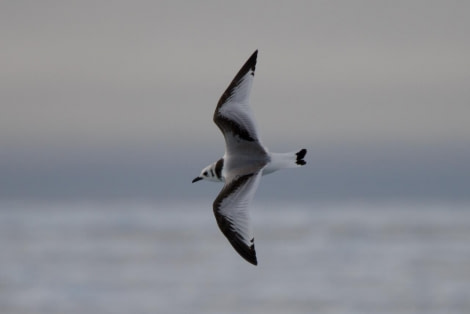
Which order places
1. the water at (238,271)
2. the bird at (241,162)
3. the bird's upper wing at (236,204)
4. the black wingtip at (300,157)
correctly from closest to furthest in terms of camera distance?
1. the black wingtip at (300,157)
2. the bird at (241,162)
3. the bird's upper wing at (236,204)
4. the water at (238,271)

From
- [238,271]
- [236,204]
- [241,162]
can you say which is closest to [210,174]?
[241,162]

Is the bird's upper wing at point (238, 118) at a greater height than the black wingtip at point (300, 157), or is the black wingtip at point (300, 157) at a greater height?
the bird's upper wing at point (238, 118)

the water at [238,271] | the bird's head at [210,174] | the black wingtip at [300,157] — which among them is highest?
the water at [238,271]

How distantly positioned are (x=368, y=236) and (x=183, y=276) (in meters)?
22.7

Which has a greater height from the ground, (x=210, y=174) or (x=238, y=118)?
(x=238, y=118)

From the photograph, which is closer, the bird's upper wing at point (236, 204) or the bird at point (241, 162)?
the bird at point (241, 162)

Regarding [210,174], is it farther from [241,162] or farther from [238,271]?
[238,271]

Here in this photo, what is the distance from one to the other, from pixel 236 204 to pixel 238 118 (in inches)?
50.0

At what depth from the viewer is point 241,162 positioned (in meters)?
17.3

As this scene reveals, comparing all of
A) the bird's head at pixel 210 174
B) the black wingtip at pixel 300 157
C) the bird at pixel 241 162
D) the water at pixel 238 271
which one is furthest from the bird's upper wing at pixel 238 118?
the water at pixel 238 271

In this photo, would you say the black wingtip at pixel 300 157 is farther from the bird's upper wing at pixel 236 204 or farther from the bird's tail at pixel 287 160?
the bird's upper wing at pixel 236 204

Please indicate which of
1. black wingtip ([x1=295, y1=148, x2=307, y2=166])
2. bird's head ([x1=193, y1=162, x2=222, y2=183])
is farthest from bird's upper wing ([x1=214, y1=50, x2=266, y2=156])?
black wingtip ([x1=295, y1=148, x2=307, y2=166])

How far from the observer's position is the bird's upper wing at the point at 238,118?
17.4 meters

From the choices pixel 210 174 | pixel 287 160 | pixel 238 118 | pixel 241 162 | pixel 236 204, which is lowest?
pixel 236 204
